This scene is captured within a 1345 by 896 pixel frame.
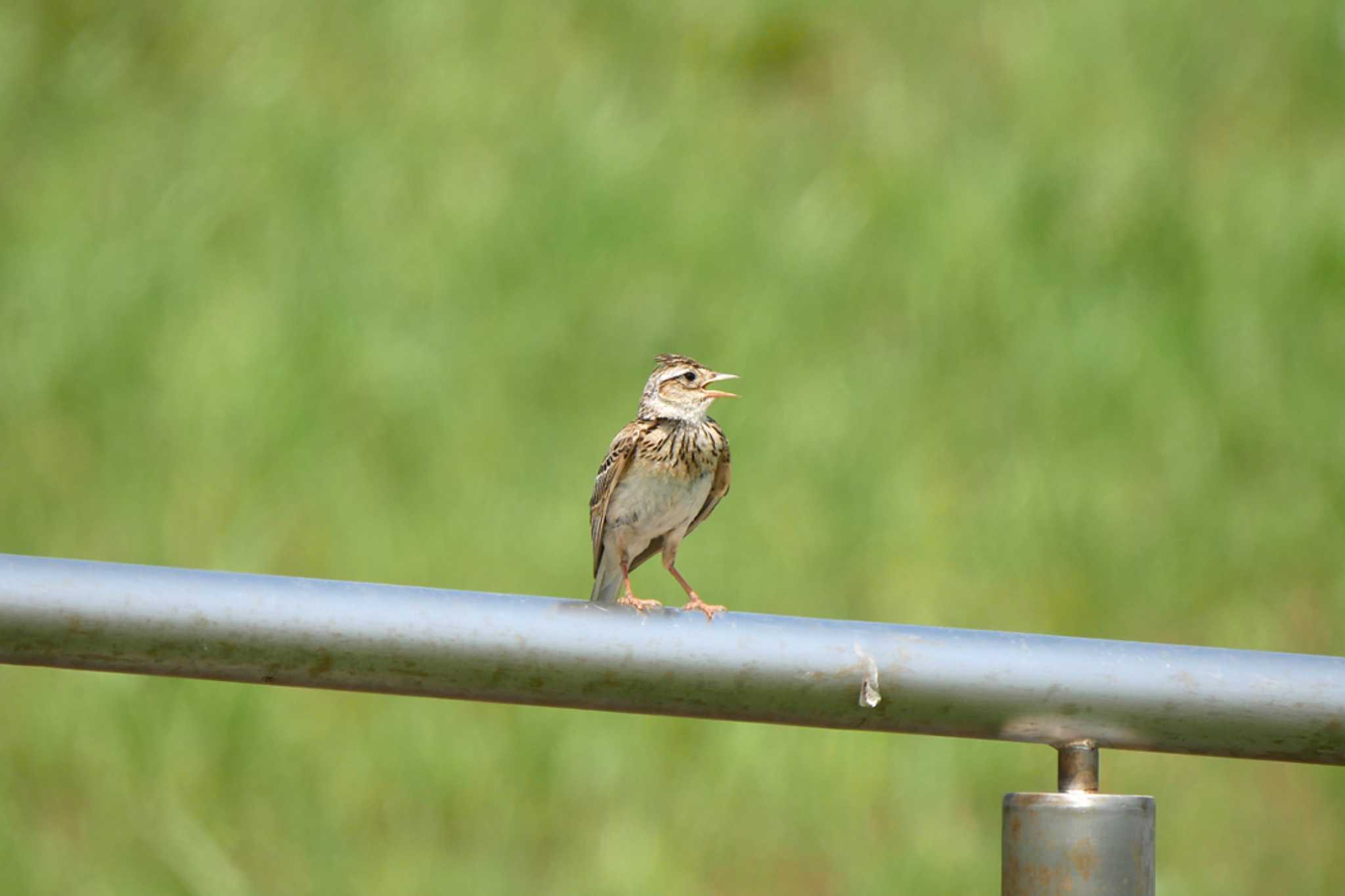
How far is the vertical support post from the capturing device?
2314 millimetres

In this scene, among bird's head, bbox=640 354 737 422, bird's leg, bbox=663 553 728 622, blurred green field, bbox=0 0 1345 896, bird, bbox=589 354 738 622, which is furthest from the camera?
blurred green field, bbox=0 0 1345 896

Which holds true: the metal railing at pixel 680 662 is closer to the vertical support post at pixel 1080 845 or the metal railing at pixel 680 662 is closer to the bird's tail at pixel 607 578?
the vertical support post at pixel 1080 845

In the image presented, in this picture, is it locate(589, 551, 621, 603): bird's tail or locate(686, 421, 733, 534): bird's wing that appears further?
locate(589, 551, 621, 603): bird's tail

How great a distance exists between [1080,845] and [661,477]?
3.12 metres

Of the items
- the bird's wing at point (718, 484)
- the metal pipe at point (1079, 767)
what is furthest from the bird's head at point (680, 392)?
the metal pipe at point (1079, 767)

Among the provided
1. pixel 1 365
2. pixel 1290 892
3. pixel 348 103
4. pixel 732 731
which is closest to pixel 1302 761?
pixel 732 731

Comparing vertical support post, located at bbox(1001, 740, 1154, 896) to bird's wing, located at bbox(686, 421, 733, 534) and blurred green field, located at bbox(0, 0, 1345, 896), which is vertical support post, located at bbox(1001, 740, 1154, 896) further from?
blurred green field, located at bbox(0, 0, 1345, 896)

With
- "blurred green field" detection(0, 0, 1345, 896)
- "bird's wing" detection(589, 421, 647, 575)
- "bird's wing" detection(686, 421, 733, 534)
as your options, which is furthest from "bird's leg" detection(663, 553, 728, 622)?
"blurred green field" detection(0, 0, 1345, 896)

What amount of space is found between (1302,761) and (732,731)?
25.1 ft

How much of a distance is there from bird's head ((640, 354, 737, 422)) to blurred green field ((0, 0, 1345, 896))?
4.20 m

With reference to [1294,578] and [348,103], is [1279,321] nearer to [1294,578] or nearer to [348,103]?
[1294,578]

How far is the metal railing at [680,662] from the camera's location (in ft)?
7.39

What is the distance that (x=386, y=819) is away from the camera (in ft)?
32.0

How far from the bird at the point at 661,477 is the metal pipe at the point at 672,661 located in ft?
9.32
